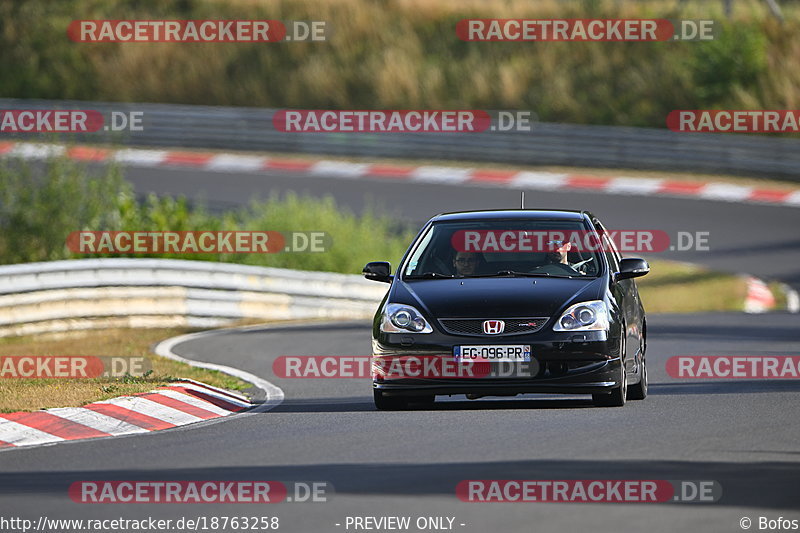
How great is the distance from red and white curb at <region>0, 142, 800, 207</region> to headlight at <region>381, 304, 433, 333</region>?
64.8ft

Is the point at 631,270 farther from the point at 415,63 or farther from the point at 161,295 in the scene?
the point at 415,63

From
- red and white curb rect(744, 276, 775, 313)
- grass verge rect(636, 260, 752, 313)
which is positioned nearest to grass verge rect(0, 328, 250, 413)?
grass verge rect(636, 260, 752, 313)

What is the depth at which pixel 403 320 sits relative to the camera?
1171cm

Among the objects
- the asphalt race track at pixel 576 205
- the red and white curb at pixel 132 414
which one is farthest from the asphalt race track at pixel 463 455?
the asphalt race track at pixel 576 205

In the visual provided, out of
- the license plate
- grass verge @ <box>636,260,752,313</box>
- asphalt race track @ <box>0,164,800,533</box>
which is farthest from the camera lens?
grass verge @ <box>636,260,752,313</box>

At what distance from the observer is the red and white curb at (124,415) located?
1107 centimetres

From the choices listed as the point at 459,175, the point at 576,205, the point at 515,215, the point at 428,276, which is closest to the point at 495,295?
the point at 428,276

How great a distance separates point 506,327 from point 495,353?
0.21 meters

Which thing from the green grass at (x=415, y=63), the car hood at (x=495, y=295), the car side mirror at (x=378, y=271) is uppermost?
the green grass at (x=415, y=63)

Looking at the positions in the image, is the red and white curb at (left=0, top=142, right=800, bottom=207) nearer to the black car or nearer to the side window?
the side window

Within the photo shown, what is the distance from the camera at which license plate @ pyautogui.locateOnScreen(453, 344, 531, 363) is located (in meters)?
11.4

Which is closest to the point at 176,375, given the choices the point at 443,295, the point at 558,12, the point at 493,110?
the point at 443,295

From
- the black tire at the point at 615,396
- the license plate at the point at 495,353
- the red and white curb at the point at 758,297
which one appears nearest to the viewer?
the license plate at the point at 495,353

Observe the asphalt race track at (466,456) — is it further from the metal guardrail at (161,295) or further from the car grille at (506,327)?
the metal guardrail at (161,295)
